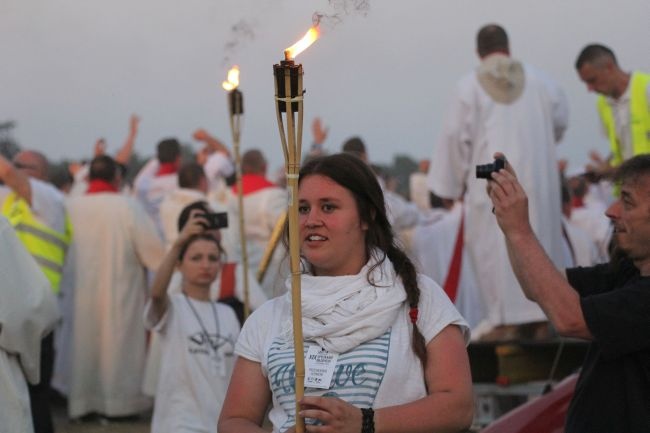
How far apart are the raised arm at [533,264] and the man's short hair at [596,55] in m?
4.19

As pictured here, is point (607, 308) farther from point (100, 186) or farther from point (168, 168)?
point (168, 168)

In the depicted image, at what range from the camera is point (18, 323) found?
204 inches

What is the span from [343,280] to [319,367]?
0.27 meters

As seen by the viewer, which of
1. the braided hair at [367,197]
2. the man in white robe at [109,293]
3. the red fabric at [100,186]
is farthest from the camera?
the red fabric at [100,186]

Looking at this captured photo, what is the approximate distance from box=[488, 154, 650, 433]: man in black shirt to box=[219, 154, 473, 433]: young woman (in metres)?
0.35

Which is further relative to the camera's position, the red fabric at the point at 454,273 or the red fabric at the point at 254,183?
the red fabric at the point at 254,183

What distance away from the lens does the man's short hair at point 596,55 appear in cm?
790

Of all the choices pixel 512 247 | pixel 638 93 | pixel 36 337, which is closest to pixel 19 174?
pixel 36 337

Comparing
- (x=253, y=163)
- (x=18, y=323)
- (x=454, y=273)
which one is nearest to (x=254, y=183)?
(x=253, y=163)

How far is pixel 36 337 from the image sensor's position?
209 inches

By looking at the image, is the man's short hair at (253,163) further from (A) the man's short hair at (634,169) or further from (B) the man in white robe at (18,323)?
(A) the man's short hair at (634,169)

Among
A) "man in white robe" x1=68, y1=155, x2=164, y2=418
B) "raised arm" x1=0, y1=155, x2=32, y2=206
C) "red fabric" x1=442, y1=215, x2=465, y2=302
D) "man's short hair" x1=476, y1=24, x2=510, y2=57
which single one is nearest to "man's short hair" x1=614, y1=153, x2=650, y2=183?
"man's short hair" x1=476, y1=24, x2=510, y2=57

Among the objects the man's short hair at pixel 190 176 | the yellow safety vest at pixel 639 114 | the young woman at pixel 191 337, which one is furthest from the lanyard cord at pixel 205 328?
the man's short hair at pixel 190 176

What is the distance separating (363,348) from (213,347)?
105 inches
